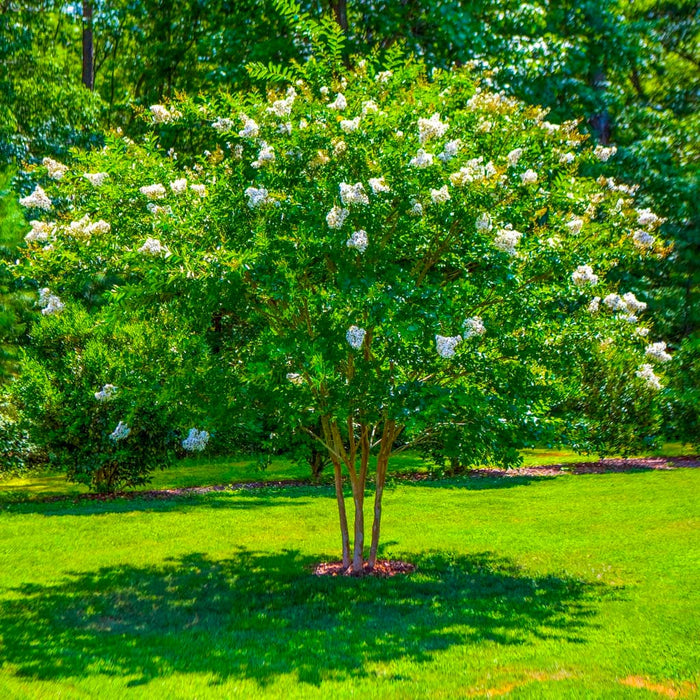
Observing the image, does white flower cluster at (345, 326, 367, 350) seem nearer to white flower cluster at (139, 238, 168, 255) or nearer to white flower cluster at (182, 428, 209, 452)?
white flower cluster at (139, 238, 168, 255)

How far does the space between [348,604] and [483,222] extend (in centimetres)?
437

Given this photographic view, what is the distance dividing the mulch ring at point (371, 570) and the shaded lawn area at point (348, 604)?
22 cm

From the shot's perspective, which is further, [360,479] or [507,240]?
[360,479]

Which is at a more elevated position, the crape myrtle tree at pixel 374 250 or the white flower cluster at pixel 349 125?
the white flower cluster at pixel 349 125

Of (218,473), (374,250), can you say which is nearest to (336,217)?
(374,250)

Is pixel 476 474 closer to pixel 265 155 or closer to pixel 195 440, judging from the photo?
pixel 195 440

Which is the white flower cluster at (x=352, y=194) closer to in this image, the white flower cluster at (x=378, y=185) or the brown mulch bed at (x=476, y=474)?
the white flower cluster at (x=378, y=185)

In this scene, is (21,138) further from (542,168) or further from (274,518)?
(542,168)

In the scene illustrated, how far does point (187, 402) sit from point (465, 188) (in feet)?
13.6

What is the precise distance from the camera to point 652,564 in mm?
10539

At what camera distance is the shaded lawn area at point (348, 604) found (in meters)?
6.34

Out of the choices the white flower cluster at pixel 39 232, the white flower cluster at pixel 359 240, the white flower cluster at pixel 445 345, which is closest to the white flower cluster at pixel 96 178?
the white flower cluster at pixel 39 232

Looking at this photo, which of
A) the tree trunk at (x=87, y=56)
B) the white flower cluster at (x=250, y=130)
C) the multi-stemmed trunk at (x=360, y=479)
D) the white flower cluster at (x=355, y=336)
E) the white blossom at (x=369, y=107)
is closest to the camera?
the white flower cluster at (x=355, y=336)

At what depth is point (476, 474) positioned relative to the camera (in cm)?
2144
